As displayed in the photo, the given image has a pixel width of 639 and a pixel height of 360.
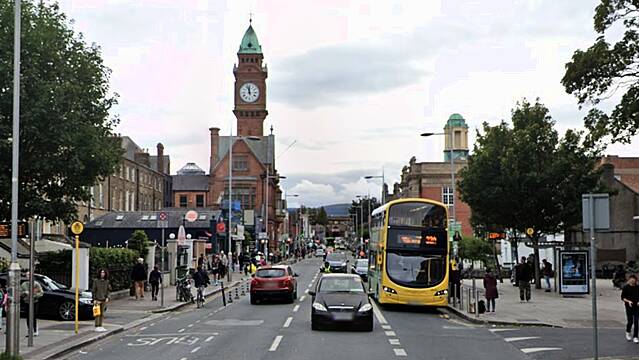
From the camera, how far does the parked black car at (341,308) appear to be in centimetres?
2183

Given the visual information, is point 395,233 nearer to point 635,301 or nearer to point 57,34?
point 635,301

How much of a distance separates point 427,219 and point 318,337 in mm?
9519

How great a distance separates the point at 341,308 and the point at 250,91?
10187 cm

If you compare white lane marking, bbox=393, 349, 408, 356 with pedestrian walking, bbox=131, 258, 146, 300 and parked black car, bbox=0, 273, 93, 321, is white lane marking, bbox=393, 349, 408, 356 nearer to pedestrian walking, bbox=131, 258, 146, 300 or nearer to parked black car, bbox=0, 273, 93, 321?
parked black car, bbox=0, 273, 93, 321

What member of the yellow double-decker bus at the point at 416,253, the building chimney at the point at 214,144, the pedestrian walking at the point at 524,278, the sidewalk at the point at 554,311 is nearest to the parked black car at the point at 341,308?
the sidewalk at the point at 554,311

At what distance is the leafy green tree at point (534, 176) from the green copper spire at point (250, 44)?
85.4 meters

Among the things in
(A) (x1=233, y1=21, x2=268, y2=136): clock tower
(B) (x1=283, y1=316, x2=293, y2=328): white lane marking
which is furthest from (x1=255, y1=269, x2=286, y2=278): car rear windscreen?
(A) (x1=233, y1=21, x2=268, y2=136): clock tower

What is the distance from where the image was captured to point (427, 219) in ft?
95.1

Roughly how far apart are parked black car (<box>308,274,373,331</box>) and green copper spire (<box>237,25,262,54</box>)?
10360 centimetres

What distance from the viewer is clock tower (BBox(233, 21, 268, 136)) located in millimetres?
120562

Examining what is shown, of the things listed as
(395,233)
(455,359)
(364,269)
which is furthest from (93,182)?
(364,269)

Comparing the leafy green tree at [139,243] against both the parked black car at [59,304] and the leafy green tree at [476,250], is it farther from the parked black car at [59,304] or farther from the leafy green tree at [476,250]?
the leafy green tree at [476,250]

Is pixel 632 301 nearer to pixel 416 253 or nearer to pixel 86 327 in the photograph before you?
pixel 416 253

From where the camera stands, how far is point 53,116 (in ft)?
89.5
